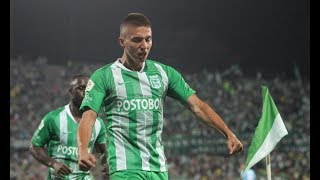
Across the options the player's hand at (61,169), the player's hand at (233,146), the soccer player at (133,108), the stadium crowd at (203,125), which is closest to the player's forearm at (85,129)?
the soccer player at (133,108)

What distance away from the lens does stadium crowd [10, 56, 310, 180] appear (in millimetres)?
11719

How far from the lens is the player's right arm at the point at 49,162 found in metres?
5.27

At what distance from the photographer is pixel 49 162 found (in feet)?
17.9

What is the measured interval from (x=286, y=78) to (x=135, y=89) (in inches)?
377

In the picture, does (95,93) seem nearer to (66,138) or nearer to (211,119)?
(211,119)

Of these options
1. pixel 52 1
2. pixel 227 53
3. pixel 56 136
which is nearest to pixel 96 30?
pixel 52 1

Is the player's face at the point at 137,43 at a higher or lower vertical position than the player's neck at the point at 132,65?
higher

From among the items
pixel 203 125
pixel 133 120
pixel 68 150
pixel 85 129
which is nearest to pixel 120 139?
pixel 133 120

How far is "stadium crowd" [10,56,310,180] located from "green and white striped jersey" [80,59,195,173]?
24.4ft

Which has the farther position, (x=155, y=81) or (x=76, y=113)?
(x=76, y=113)

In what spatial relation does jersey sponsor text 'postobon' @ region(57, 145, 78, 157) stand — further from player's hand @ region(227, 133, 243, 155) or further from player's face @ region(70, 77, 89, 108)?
player's hand @ region(227, 133, 243, 155)

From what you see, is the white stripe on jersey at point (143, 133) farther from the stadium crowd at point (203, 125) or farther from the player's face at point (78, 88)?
the stadium crowd at point (203, 125)

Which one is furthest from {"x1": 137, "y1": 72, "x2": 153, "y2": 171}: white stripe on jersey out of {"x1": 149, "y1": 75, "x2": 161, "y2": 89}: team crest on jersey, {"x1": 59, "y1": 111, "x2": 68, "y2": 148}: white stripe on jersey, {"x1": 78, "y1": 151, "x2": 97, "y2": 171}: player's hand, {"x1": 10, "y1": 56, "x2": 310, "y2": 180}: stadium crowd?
{"x1": 10, "y1": 56, "x2": 310, "y2": 180}: stadium crowd

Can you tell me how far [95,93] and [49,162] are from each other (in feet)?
6.37
